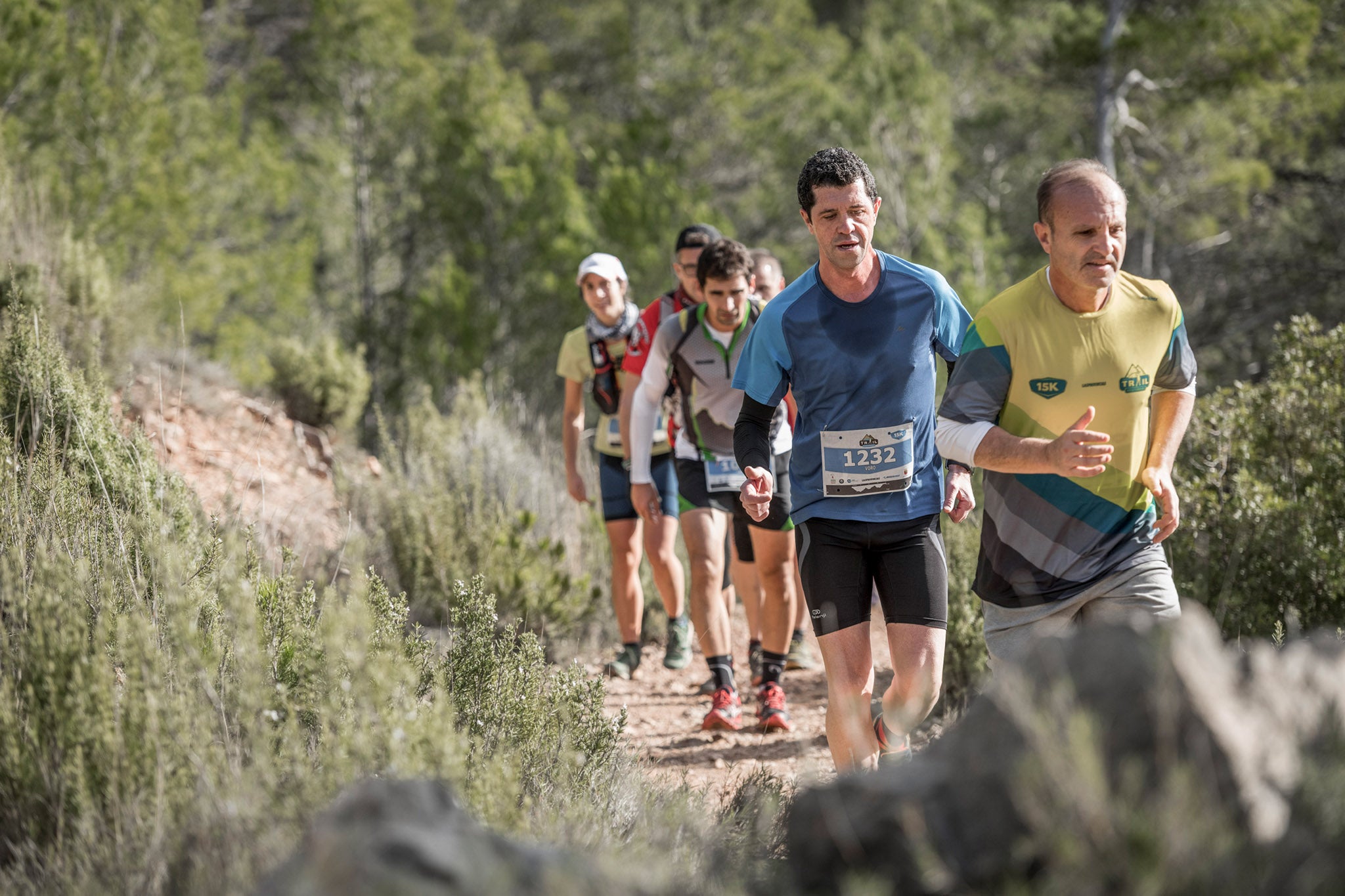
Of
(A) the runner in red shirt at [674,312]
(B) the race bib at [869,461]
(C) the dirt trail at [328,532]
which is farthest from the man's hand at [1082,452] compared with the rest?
(A) the runner in red shirt at [674,312]

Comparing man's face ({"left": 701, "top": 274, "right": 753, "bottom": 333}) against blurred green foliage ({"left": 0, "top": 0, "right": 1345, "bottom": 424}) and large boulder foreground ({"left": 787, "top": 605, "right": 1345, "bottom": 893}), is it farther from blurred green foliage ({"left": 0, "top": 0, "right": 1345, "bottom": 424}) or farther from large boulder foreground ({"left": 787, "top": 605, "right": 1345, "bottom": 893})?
blurred green foliage ({"left": 0, "top": 0, "right": 1345, "bottom": 424})

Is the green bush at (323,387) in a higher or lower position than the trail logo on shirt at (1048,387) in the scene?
higher

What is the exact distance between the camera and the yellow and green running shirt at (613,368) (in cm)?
540

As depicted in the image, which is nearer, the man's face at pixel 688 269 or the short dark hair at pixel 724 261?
the short dark hair at pixel 724 261

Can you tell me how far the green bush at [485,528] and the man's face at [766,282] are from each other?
1.81m

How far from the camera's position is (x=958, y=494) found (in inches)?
121

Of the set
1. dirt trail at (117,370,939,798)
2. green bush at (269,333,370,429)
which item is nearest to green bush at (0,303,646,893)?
dirt trail at (117,370,939,798)

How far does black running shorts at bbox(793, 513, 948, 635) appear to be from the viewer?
3254 millimetres

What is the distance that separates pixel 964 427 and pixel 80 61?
35.2 feet

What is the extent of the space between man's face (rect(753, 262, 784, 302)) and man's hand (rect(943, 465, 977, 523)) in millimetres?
2650

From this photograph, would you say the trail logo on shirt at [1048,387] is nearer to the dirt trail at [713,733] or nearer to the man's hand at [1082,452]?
the man's hand at [1082,452]

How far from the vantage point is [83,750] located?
2303 mm

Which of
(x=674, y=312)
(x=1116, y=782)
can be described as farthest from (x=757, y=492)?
(x=674, y=312)

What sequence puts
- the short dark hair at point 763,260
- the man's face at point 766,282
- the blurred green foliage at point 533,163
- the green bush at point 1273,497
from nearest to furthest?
the green bush at point 1273,497, the man's face at point 766,282, the short dark hair at point 763,260, the blurred green foliage at point 533,163
